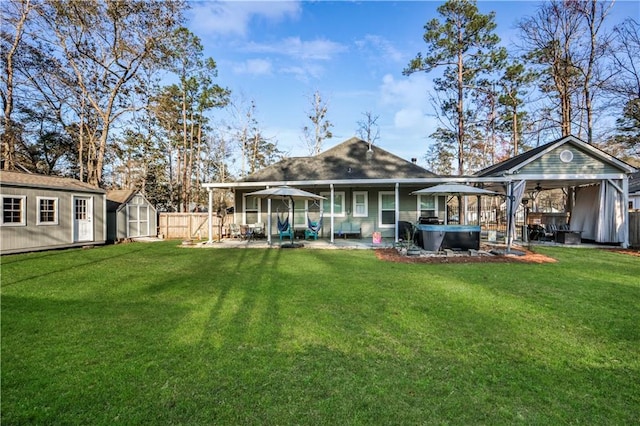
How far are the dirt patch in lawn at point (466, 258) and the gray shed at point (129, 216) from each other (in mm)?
12420

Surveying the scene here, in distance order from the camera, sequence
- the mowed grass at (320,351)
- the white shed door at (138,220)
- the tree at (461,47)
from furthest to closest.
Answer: the tree at (461,47) → the white shed door at (138,220) → the mowed grass at (320,351)

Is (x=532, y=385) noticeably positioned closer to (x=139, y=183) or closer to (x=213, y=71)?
(x=213, y=71)

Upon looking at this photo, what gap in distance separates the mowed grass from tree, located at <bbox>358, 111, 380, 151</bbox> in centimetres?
1935

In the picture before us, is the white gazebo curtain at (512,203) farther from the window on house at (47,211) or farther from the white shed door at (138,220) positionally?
the white shed door at (138,220)

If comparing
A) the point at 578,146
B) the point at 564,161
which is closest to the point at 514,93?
the point at 578,146

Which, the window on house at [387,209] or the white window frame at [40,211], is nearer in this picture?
the white window frame at [40,211]

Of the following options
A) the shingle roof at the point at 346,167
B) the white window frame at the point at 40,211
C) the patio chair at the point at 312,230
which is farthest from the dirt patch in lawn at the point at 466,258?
the white window frame at the point at 40,211

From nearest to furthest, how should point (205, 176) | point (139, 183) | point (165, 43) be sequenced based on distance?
point (165, 43)
point (139, 183)
point (205, 176)

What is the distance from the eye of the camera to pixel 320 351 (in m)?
3.12

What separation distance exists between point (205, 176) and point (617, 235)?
30617mm

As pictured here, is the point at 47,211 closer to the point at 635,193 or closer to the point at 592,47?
the point at 592,47

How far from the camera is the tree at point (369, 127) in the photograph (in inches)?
930

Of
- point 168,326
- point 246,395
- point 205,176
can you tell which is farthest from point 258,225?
point 205,176

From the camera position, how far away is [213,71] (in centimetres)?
2447
